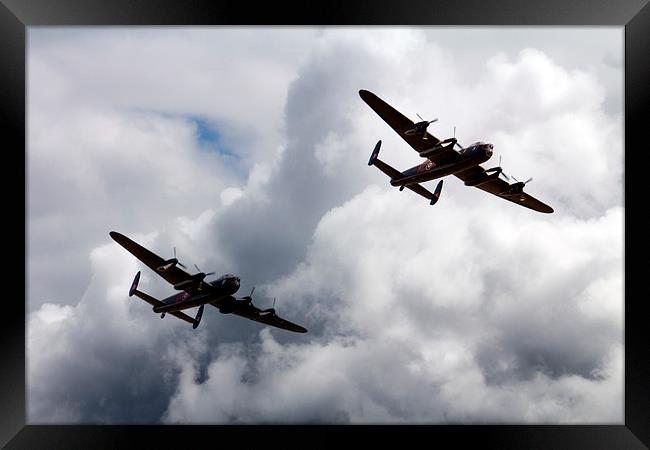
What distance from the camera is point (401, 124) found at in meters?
17.3

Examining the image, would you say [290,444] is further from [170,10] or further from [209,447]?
[170,10]

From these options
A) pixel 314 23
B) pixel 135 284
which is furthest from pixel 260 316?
pixel 314 23

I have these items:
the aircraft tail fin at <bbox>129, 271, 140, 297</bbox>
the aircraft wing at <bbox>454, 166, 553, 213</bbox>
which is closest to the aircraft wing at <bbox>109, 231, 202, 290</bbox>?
the aircraft tail fin at <bbox>129, 271, 140, 297</bbox>

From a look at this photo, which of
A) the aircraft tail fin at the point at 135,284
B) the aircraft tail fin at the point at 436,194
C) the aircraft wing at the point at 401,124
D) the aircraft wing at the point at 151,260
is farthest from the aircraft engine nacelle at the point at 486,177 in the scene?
the aircraft tail fin at the point at 135,284

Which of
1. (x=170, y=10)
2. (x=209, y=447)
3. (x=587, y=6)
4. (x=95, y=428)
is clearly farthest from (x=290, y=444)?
(x=587, y=6)

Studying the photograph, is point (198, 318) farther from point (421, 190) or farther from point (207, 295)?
point (421, 190)

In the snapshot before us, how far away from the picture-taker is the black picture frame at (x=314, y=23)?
1206 centimetres

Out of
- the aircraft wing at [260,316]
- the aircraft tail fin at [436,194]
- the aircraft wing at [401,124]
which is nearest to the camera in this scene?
the aircraft wing at [401,124]

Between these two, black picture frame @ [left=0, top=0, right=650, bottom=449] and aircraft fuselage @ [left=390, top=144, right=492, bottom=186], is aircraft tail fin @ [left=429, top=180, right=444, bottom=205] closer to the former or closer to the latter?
aircraft fuselage @ [left=390, top=144, right=492, bottom=186]

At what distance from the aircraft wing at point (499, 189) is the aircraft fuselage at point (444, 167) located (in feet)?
2.63

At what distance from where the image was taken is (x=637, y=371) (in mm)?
12305

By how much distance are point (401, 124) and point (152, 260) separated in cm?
795

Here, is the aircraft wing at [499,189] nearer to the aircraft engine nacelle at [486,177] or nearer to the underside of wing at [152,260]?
the aircraft engine nacelle at [486,177]

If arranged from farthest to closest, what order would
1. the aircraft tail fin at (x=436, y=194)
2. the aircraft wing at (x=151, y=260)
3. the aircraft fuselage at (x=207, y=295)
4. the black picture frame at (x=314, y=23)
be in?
the aircraft tail fin at (x=436, y=194)
the aircraft fuselage at (x=207, y=295)
the aircraft wing at (x=151, y=260)
the black picture frame at (x=314, y=23)
